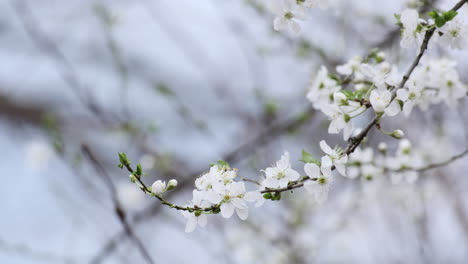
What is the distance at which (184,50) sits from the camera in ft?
7.38

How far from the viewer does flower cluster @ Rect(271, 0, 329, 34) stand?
70 cm

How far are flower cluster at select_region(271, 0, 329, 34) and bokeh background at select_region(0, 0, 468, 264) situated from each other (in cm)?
37

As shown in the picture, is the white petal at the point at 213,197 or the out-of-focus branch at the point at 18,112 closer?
the white petal at the point at 213,197

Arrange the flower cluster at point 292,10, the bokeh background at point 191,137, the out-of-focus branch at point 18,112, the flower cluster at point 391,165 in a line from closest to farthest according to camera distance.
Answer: the flower cluster at point 292,10
the flower cluster at point 391,165
the bokeh background at point 191,137
the out-of-focus branch at point 18,112

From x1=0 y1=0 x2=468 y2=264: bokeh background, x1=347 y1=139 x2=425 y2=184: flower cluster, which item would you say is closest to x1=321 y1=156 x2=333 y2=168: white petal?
x1=347 y1=139 x2=425 y2=184: flower cluster

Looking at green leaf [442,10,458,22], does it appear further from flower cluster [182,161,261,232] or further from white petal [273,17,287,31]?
flower cluster [182,161,261,232]

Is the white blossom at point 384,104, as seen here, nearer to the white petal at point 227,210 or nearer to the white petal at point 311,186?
the white petal at point 311,186

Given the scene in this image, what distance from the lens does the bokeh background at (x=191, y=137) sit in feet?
5.31

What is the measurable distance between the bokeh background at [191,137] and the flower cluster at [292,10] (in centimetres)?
37

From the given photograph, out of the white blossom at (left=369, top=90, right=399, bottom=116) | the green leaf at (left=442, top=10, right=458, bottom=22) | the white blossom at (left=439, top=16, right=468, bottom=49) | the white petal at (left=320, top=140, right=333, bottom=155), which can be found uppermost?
the white blossom at (left=439, top=16, right=468, bottom=49)

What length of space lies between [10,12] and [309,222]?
255 centimetres

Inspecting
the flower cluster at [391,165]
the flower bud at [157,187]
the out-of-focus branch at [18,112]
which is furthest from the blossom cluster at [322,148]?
the out-of-focus branch at [18,112]

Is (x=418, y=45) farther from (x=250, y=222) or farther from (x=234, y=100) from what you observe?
(x=234, y=100)

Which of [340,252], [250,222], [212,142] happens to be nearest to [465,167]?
[340,252]
